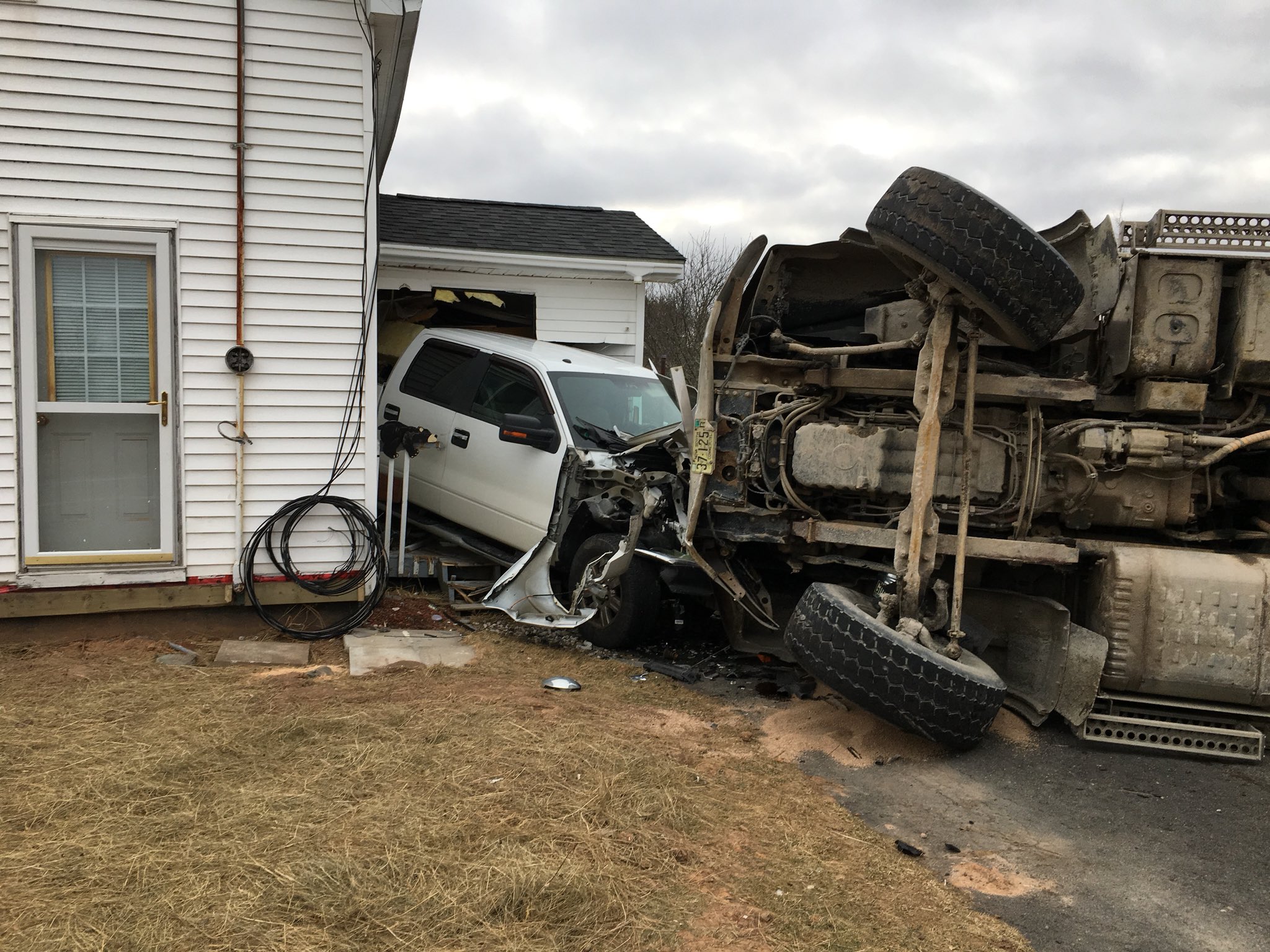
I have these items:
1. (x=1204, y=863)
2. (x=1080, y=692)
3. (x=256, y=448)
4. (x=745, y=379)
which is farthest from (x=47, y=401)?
(x=1204, y=863)

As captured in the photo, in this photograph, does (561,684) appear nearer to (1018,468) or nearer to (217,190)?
(1018,468)

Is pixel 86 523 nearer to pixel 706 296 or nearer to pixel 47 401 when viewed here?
pixel 47 401

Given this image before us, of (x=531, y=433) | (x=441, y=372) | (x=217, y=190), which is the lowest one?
(x=531, y=433)

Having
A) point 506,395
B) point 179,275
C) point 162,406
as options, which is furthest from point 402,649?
point 179,275

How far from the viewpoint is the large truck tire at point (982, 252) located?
443cm

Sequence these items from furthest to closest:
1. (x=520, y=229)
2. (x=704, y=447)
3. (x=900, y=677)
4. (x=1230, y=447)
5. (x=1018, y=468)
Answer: (x=520, y=229) → (x=704, y=447) → (x=1018, y=468) → (x=1230, y=447) → (x=900, y=677)

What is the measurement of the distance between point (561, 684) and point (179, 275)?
3.53 m

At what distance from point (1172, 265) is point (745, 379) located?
2212 mm

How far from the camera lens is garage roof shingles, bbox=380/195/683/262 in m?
10.3

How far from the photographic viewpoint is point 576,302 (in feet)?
35.1

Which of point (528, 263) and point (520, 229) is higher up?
point (520, 229)

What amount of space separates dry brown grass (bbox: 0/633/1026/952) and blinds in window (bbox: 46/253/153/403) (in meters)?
1.96

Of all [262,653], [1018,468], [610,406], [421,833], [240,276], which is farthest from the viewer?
[610,406]

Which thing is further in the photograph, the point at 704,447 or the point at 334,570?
the point at 334,570
